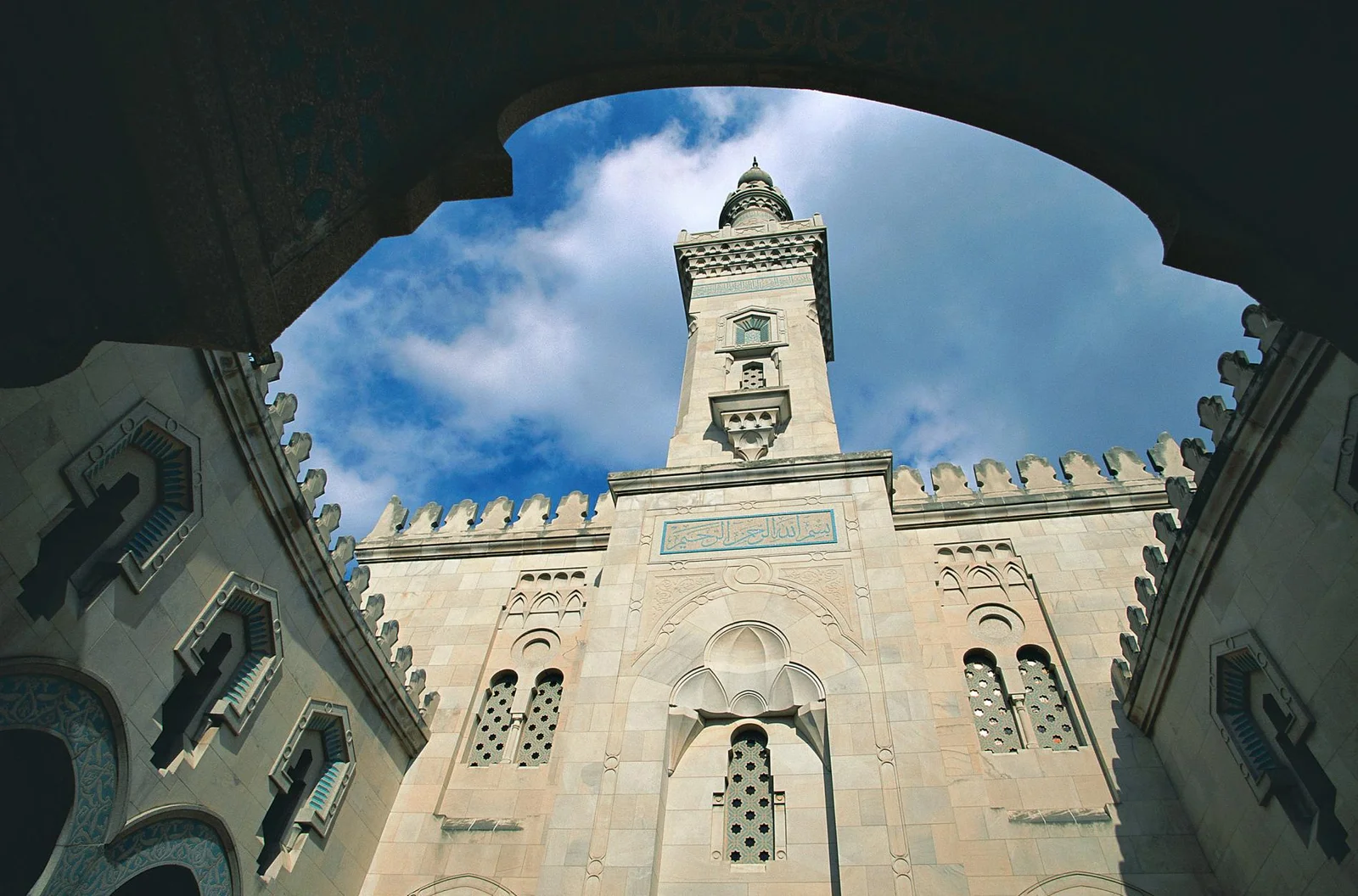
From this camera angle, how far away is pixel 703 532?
34.0ft

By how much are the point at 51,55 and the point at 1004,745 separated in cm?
927

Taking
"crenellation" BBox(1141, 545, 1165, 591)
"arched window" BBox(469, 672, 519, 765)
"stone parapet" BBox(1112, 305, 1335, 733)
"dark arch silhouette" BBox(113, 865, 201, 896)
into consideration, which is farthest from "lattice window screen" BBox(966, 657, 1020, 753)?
"dark arch silhouette" BBox(113, 865, 201, 896)

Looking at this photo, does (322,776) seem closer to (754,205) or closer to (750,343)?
(750,343)

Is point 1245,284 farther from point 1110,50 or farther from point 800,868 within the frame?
point 800,868

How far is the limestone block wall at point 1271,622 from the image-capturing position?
5.29m

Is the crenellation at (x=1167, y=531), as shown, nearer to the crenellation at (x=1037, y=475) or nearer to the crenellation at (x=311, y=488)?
the crenellation at (x=1037, y=475)

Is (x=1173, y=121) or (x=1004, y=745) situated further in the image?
(x=1004, y=745)

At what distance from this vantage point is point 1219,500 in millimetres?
6445

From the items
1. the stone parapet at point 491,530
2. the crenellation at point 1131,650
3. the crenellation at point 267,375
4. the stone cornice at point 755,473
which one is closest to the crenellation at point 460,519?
the stone parapet at point 491,530

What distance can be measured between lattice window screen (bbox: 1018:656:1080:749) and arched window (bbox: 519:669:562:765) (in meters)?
5.38

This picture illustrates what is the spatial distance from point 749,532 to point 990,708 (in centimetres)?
337

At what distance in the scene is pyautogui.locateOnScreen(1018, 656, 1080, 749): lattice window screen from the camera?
8602 millimetres

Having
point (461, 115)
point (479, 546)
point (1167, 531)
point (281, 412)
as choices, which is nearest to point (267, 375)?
point (281, 412)

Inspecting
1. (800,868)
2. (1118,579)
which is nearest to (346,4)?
(800,868)
